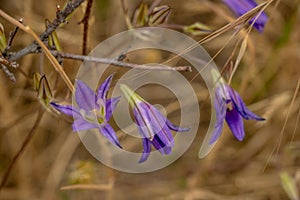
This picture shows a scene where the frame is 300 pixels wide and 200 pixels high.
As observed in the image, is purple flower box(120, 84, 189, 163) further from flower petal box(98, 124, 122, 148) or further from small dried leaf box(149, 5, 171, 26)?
small dried leaf box(149, 5, 171, 26)

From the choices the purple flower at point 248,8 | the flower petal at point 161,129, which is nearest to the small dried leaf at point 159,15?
the purple flower at point 248,8

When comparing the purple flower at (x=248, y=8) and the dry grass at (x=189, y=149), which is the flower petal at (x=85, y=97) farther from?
the dry grass at (x=189, y=149)

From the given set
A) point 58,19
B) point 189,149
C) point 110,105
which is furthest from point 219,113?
point 189,149

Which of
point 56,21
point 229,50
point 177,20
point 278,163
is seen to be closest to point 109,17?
point 177,20

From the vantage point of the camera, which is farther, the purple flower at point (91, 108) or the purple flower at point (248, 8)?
the purple flower at point (248, 8)

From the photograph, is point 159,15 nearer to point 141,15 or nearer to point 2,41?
point 141,15

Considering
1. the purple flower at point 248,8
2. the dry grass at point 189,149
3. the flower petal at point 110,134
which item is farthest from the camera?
the dry grass at point 189,149
